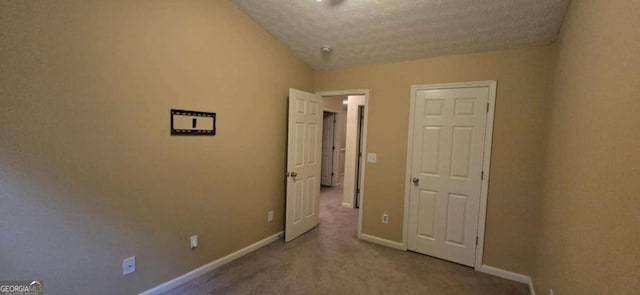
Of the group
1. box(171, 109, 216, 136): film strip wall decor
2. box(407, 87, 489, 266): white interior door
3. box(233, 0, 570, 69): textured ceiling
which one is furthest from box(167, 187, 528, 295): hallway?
box(233, 0, 570, 69): textured ceiling

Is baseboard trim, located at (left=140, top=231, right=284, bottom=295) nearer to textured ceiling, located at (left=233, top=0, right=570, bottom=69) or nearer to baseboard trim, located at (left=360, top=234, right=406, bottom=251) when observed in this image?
baseboard trim, located at (left=360, top=234, right=406, bottom=251)

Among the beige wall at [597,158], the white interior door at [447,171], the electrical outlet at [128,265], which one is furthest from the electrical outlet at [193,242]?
the beige wall at [597,158]

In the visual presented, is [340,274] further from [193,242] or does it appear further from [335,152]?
[335,152]

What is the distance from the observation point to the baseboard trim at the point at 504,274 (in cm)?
249

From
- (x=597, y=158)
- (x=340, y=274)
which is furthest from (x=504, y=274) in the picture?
(x=597, y=158)

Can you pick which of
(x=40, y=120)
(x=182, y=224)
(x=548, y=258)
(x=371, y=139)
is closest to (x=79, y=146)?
(x=40, y=120)

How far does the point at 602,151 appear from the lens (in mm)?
1075

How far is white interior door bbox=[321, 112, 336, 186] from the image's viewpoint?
260 inches

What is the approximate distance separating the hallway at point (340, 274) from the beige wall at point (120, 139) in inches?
11.8

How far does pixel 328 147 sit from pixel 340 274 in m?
4.33

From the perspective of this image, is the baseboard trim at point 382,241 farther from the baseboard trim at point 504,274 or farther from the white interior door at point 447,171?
the baseboard trim at point 504,274

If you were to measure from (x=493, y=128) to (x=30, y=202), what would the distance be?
11.8 ft

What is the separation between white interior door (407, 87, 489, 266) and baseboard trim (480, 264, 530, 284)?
0.13 meters

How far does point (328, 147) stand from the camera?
22.0ft
